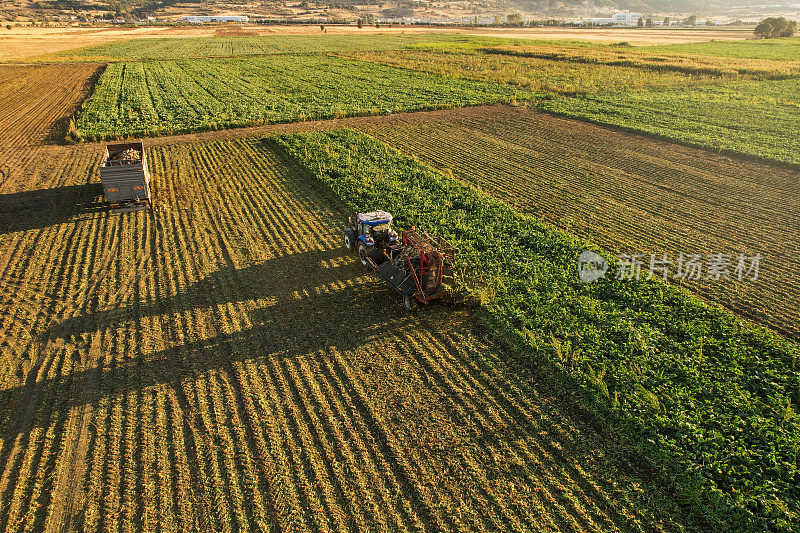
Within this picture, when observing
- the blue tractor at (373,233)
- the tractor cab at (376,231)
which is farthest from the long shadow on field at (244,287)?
the tractor cab at (376,231)

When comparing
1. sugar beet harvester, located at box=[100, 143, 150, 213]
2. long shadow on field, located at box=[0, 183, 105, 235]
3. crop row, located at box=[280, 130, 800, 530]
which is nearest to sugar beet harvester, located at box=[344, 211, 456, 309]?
crop row, located at box=[280, 130, 800, 530]

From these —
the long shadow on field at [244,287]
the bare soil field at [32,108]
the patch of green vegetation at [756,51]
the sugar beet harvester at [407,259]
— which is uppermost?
the patch of green vegetation at [756,51]

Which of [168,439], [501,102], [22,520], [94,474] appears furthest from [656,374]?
[501,102]

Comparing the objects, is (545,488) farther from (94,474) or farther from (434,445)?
(94,474)

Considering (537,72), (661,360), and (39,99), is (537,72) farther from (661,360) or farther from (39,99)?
(661,360)

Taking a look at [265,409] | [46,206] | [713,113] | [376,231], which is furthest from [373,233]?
[713,113]

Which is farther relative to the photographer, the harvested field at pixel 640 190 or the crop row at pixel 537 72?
the crop row at pixel 537 72

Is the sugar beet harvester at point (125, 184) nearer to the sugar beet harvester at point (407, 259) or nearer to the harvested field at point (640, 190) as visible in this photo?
the sugar beet harvester at point (407, 259)
